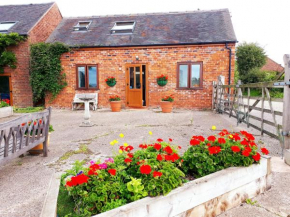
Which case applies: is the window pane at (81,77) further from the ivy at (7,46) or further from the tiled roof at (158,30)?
the ivy at (7,46)

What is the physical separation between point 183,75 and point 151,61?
5.71 feet

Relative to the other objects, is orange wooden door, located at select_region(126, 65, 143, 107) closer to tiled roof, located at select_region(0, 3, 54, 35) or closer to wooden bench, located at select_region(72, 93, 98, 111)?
wooden bench, located at select_region(72, 93, 98, 111)

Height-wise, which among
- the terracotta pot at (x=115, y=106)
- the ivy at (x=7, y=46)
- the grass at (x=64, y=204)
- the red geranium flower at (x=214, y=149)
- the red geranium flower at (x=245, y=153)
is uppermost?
the ivy at (x=7, y=46)

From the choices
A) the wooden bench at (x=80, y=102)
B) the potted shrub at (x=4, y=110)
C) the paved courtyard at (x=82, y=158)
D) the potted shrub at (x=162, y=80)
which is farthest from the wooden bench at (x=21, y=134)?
the potted shrub at (x=162, y=80)

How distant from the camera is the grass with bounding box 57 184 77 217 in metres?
1.90

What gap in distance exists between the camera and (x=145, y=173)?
1950mm

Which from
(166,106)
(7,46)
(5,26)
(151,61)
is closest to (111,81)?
(151,61)

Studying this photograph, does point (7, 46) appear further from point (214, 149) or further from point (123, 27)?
point (214, 149)

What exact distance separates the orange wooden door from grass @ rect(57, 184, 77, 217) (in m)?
9.43

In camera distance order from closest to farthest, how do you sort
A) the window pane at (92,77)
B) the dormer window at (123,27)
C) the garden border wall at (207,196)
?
1. the garden border wall at (207,196)
2. the window pane at (92,77)
3. the dormer window at (123,27)

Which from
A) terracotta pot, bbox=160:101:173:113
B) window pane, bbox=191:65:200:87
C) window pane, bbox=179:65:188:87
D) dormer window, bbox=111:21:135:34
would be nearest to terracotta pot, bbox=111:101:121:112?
terracotta pot, bbox=160:101:173:113

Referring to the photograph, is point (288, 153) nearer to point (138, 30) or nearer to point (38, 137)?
point (38, 137)

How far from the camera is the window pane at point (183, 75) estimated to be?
441 inches

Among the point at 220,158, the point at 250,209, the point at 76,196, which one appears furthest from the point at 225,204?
the point at 76,196
